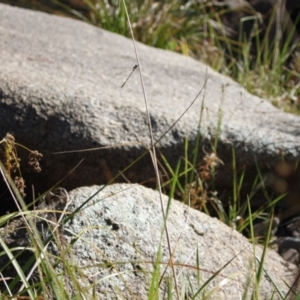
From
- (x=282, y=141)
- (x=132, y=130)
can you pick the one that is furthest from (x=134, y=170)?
(x=282, y=141)

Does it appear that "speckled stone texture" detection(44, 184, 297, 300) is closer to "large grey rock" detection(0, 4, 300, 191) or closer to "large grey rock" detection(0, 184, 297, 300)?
"large grey rock" detection(0, 184, 297, 300)

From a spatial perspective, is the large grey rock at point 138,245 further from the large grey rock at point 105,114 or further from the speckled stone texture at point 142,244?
the large grey rock at point 105,114

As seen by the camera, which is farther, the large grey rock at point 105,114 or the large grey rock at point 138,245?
the large grey rock at point 105,114

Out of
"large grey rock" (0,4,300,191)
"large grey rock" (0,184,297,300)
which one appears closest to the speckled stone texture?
"large grey rock" (0,184,297,300)

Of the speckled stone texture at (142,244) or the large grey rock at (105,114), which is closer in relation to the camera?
the speckled stone texture at (142,244)

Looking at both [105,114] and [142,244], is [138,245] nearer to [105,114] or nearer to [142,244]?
[142,244]

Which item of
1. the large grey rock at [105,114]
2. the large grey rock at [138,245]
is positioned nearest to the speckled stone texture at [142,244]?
the large grey rock at [138,245]
